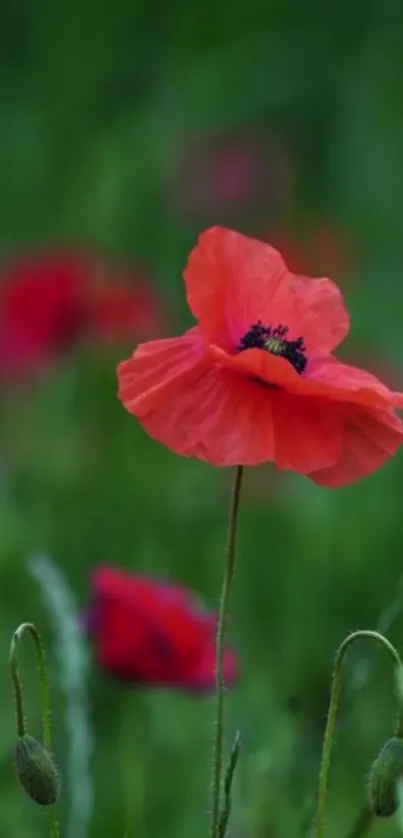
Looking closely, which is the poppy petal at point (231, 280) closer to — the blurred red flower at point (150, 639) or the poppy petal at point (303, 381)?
the poppy petal at point (303, 381)

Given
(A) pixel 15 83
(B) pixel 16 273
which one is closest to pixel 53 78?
(A) pixel 15 83

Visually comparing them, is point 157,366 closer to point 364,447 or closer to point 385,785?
point 364,447

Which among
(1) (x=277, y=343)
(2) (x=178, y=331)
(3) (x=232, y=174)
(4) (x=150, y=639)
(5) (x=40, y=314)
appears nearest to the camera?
(1) (x=277, y=343)

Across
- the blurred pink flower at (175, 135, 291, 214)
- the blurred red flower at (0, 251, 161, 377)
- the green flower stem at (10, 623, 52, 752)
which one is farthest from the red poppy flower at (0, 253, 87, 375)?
the green flower stem at (10, 623, 52, 752)

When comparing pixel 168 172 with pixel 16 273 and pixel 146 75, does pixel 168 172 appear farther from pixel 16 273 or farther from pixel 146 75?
pixel 16 273

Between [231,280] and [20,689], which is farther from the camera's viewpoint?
[231,280]

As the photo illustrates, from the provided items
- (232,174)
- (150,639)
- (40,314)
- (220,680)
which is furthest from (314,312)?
(232,174)
